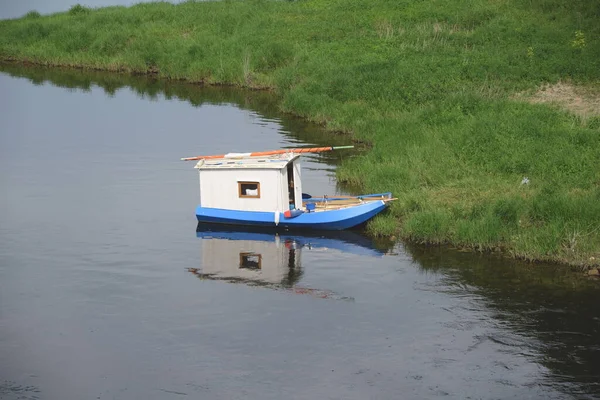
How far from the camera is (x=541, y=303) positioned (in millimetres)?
19375

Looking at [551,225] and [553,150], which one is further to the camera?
[553,150]

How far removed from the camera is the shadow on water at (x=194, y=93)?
1371 inches

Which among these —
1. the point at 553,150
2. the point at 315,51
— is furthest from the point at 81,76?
the point at 553,150

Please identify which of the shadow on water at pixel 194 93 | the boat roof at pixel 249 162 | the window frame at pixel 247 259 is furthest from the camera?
the shadow on water at pixel 194 93

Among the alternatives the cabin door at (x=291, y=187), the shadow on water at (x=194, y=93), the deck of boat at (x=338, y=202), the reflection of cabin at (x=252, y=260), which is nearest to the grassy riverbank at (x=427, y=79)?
the shadow on water at (x=194, y=93)

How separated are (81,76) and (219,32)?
801 cm

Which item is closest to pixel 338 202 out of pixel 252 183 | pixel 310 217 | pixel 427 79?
pixel 310 217

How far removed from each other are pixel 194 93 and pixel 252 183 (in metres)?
22.8

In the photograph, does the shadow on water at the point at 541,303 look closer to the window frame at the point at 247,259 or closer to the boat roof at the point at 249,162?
the window frame at the point at 247,259

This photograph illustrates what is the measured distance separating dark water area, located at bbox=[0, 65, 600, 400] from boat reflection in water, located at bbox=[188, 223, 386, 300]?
2.3 inches

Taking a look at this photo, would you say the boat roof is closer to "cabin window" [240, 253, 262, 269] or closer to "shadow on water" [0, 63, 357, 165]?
"cabin window" [240, 253, 262, 269]

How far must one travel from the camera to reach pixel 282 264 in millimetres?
22125

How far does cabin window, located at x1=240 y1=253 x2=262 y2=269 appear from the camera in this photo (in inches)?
872

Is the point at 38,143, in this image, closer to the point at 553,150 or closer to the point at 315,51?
the point at 315,51
